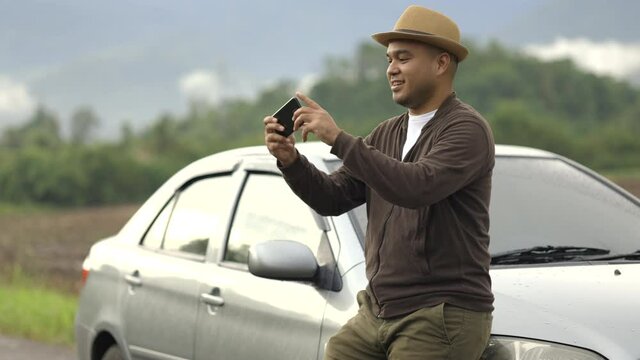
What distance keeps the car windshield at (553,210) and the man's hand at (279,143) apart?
2.68ft

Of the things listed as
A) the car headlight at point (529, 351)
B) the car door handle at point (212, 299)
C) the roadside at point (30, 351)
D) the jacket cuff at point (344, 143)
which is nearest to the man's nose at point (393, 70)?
the jacket cuff at point (344, 143)

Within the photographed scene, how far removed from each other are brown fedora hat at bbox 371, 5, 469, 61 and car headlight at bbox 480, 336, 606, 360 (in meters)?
0.91

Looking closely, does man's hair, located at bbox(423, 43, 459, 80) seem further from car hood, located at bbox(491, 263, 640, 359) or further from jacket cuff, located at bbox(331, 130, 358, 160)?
car hood, located at bbox(491, 263, 640, 359)

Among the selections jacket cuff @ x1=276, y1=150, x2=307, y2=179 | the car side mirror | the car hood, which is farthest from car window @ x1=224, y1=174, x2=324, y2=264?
the car hood

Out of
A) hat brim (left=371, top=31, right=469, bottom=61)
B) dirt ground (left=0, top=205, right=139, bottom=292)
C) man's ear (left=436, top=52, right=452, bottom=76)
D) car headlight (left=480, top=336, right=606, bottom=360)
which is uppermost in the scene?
hat brim (left=371, top=31, right=469, bottom=61)

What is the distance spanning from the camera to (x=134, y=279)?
6.81 m

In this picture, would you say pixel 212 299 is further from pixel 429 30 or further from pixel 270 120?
pixel 429 30

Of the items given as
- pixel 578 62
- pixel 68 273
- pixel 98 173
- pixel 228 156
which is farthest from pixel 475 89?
pixel 228 156

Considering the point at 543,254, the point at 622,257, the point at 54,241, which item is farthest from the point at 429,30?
the point at 54,241

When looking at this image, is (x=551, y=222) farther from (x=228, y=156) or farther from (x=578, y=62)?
(x=578, y=62)

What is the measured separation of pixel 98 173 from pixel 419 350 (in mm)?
52588

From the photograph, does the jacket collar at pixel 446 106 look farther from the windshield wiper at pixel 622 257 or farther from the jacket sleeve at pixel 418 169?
the windshield wiper at pixel 622 257

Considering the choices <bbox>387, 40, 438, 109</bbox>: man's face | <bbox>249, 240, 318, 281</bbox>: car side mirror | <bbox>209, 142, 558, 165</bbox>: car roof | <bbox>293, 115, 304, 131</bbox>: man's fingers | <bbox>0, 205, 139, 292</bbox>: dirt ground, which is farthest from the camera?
<bbox>0, 205, 139, 292</bbox>: dirt ground

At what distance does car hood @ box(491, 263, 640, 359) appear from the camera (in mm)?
4406
